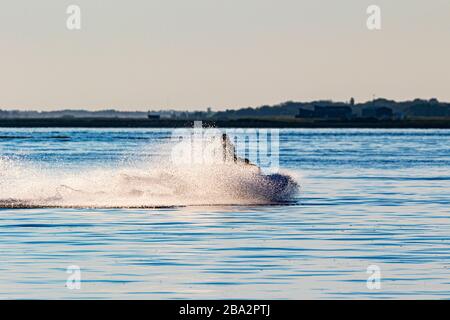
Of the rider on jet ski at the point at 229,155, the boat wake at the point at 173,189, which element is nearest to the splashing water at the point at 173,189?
the boat wake at the point at 173,189

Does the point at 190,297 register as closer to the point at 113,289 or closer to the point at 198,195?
the point at 113,289

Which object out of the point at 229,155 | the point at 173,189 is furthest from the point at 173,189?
the point at 229,155

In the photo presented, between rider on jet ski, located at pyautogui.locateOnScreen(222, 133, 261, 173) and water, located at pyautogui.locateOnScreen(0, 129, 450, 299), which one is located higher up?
rider on jet ski, located at pyautogui.locateOnScreen(222, 133, 261, 173)

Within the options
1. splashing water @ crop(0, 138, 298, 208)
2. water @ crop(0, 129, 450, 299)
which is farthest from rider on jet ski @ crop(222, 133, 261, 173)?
water @ crop(0, 129, 450, 299)

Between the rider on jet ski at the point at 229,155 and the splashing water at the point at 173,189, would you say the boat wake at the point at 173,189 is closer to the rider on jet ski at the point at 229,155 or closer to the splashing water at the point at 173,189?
the splashing water at the point at 173,189

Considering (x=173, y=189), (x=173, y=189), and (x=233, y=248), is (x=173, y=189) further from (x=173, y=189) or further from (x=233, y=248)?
(x=233, y=248)

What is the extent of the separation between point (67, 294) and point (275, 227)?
463 inches

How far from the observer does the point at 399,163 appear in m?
80.1

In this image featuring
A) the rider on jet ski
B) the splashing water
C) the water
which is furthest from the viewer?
the rider on jet ski

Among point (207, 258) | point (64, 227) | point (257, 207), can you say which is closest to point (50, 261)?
point (207, 258)

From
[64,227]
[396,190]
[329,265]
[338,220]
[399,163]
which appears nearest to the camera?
[329,265]

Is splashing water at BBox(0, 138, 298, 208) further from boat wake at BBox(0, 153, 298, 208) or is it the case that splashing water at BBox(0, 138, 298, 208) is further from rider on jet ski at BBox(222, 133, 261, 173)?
rider on jet ski at BBox(222, 133, 261, 173)

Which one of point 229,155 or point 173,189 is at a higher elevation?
point 229,155

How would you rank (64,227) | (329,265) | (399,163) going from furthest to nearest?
(399,163), (64,227), (329,265)
